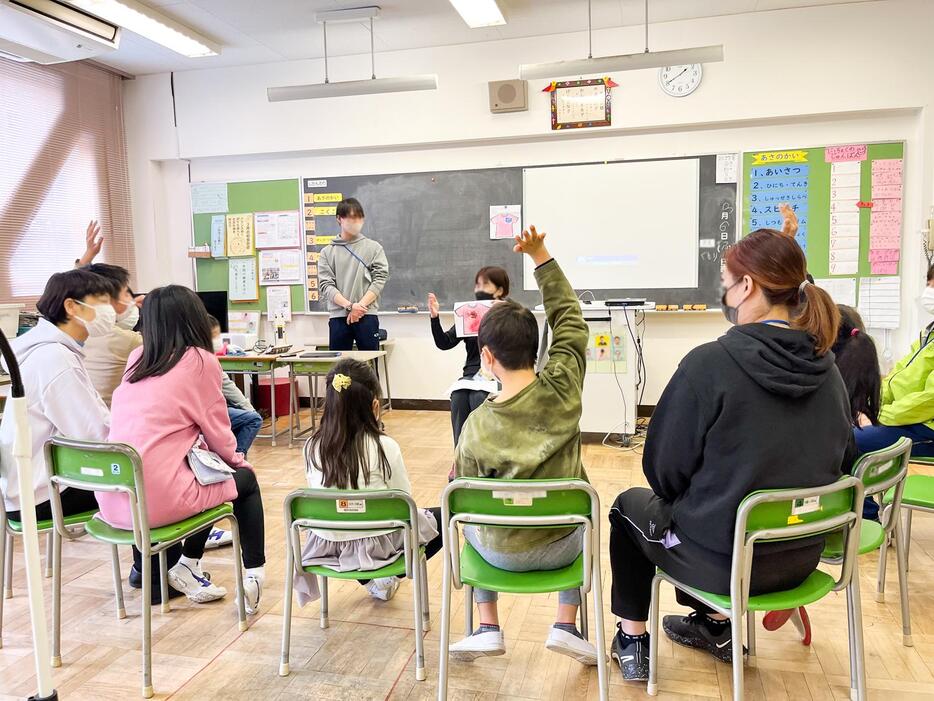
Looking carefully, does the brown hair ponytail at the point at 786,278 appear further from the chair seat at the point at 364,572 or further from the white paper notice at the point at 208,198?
the white paper notice at the point at 208,198

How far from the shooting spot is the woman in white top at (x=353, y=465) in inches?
78.7

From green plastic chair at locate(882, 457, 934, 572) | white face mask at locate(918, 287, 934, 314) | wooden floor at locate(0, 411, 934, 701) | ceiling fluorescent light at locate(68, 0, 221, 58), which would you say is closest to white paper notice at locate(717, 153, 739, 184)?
white face mask at locate(918, 287, 934, 314)

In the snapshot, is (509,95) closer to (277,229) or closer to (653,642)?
(277,229)

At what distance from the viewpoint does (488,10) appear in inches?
181

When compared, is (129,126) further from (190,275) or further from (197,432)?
(197,432)

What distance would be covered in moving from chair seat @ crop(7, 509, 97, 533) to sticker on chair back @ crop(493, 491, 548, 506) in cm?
155

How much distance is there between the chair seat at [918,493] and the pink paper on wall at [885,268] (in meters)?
3.05

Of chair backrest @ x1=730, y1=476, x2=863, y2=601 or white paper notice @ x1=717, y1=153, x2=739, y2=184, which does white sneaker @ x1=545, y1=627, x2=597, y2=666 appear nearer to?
chair backrest @ x1=730, y1=476, x2=863, y2=601

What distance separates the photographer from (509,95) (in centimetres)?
545

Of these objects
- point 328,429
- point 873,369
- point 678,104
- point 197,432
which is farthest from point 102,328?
point 678,104

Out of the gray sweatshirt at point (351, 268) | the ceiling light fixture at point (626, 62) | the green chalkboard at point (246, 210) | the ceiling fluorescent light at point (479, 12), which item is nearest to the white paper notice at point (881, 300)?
the ceiling light fixture at point (626, 62)

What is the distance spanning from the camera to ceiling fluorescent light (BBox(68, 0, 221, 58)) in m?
4.33

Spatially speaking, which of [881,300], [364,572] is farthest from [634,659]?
[881,300]

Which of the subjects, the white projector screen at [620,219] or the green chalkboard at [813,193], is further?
the white projector screen at [620,219]
